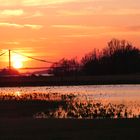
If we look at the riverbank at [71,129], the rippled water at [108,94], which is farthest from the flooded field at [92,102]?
the riverbank at [71,129]

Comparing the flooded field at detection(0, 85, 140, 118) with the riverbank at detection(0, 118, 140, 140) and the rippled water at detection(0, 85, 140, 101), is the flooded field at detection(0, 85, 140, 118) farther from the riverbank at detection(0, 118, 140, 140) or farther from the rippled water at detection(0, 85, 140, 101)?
the riverbank at detection(0, 118, 140, 140)

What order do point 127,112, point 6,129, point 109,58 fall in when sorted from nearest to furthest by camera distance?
1. point 6,129
2. point 127,112
3. point 109,58

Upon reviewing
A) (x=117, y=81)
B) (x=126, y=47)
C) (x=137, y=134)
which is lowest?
(x=137, y=134)

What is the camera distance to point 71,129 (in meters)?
17.8

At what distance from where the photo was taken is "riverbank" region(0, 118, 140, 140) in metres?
16.0

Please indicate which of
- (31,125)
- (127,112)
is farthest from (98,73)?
(31,125)

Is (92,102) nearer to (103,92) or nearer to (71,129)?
(71,129)

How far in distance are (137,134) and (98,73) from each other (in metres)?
97.8

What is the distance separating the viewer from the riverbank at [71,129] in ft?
52.6

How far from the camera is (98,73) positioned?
374 feet

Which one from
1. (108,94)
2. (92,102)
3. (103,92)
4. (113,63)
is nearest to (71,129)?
(92,102)

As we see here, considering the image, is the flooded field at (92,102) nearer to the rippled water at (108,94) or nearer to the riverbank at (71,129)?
the rippled water at (108,94)

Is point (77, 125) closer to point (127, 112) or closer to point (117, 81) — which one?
point (127, 112)

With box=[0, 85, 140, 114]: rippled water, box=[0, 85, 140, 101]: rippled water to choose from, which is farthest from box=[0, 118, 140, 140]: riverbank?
box=[0, 85, 140, 101]: rippled water
